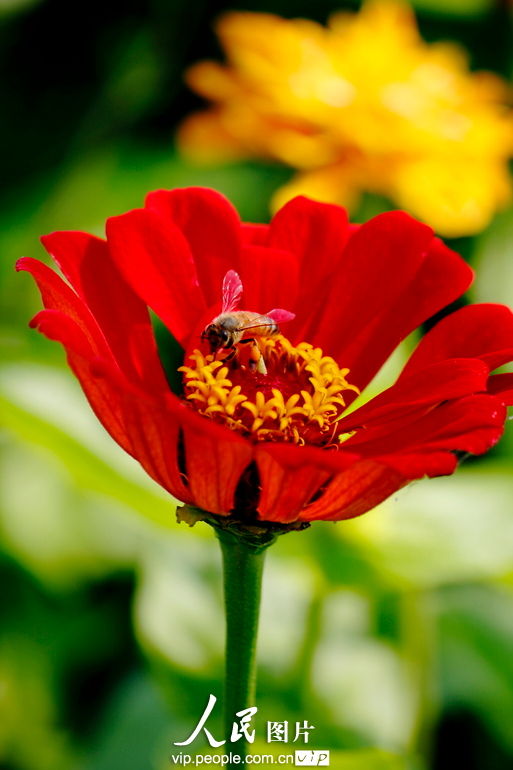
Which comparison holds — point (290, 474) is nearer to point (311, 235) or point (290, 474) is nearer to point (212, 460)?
point (212, 460)

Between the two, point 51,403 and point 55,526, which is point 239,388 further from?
point 55,526

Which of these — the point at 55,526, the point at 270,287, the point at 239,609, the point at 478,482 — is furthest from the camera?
the point at 55,526

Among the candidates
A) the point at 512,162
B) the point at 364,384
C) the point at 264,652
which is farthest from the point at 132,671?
the point at 512,162

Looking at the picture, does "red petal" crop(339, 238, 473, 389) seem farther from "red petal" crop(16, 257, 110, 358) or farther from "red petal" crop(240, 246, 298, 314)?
"red petal" crop(16, 257, 110, 358)

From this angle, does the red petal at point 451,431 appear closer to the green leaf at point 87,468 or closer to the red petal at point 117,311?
the red petal at point 117,311

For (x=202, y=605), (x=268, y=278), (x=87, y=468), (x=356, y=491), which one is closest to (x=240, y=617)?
(x=356, y=491)

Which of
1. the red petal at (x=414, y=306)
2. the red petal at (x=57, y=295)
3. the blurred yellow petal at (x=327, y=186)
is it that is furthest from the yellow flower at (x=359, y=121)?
the red petal at (x=57, y=295)
